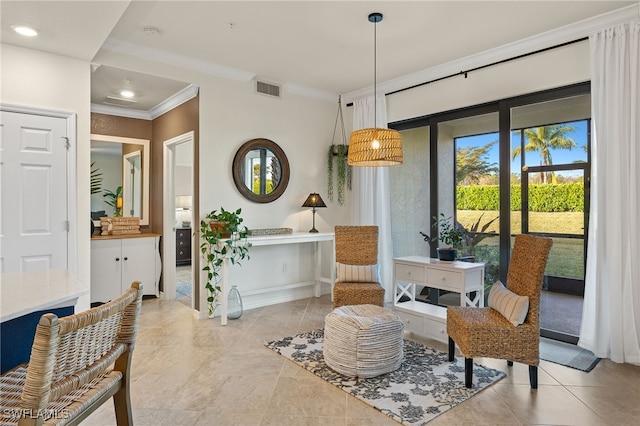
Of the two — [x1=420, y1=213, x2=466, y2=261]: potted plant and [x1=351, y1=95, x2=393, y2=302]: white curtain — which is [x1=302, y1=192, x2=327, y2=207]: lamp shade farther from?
[x1=420, y1=213, x2=466, y2=261]: potted plant

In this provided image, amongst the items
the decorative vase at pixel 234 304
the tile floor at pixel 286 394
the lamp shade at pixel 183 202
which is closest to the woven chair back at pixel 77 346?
the tile floor at pixel 286 394

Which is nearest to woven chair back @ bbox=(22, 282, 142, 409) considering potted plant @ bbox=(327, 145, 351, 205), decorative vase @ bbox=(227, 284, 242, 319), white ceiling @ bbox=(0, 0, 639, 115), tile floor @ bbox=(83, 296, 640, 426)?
tile floor @ bbox=(83, 296, 640, 426)

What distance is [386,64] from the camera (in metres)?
4.26

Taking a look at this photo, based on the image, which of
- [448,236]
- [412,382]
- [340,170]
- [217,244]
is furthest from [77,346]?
[340,170]

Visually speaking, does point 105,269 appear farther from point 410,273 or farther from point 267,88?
point 410,273

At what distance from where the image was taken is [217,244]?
411 centimetres

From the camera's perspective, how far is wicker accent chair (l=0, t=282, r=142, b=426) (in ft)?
3.58

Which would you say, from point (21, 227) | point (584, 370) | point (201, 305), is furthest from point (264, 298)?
point (584, 370)

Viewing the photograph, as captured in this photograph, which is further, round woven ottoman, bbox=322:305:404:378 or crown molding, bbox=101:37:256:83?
crown molding, bbox=101:37:256:83

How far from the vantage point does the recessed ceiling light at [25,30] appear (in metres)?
2.78

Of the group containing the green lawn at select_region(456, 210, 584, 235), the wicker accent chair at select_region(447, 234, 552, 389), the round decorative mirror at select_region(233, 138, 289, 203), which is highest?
the round decorative mirror at select_region(233, 138, 289, 203)

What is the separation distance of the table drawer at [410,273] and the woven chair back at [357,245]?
311 millimetres

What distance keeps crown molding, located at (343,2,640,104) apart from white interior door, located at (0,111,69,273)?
3651 mm

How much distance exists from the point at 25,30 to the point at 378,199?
12.7ft
